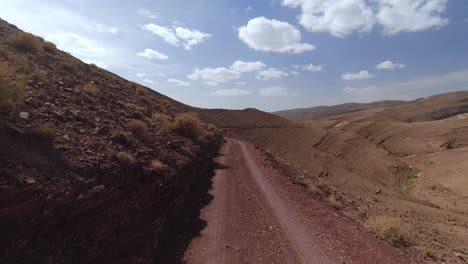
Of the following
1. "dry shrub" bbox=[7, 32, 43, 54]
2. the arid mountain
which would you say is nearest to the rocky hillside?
"dry shrub" bbox=[7, 32, 43, 54]

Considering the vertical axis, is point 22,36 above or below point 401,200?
above

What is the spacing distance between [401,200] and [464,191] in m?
7.11

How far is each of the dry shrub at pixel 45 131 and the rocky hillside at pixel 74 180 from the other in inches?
0.8

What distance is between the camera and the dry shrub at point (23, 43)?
1597 cm

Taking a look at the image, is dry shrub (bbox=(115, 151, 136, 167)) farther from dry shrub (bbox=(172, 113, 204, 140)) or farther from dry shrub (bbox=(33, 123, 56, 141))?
dry shrub (bbox=(172, 113, 204, 140))

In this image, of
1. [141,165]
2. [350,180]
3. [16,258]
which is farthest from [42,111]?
[350,180]

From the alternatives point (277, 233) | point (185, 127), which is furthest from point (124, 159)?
point (185, 127)

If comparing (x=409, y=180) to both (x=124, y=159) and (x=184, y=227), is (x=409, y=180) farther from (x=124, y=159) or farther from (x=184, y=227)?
(x=124, y=159)

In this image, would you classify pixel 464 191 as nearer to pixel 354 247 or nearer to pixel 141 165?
pixel 354 247

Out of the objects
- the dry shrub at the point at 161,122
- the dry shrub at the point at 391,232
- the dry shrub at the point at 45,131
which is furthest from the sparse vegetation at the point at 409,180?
the dry shrub at the point at 45,131

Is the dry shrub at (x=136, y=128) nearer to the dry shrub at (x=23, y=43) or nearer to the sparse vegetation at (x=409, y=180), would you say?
the dry shrub at (x=23, y=43)

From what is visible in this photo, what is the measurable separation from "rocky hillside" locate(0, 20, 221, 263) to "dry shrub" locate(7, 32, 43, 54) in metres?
3.69

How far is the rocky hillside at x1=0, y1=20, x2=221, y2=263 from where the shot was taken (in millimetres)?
6102

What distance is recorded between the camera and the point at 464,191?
90.1 feet
